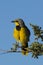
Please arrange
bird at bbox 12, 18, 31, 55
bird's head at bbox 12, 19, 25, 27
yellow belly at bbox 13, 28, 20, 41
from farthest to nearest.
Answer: bird's head at bbox 12, 19, 25, 27 < bird at bbox 12, 18, 31, 55 < yellow belly at bbox 13, 28, 20, 41

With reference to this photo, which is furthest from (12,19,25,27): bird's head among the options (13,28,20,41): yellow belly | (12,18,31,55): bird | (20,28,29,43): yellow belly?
(13,28,20,41): yellow belly

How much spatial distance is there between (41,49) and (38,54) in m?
0.21

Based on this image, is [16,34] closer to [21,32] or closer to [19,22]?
[21,32]

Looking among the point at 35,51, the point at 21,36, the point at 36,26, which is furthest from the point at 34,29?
the point at 21,36

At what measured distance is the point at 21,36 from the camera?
310 inches

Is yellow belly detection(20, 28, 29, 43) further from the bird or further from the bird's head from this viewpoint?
the bird's head

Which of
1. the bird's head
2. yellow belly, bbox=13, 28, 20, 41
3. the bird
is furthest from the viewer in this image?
the bird's head

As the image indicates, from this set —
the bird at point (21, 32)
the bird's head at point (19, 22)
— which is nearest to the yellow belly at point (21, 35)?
the bird at point (21, 32)

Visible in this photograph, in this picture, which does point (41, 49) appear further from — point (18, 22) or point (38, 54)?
point (18, 22)

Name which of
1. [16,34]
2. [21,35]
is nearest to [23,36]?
[21,35]

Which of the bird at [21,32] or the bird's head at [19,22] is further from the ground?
the bird's head at [19,22]

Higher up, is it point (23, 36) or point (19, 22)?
point (19, 22)

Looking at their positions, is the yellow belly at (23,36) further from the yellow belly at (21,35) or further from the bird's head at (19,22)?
the bird's head at (19,22)

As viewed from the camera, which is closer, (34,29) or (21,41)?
(34,29)
